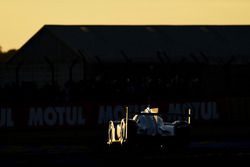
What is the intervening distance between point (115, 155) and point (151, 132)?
54.3 inches

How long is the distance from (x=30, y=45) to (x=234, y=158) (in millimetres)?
34043

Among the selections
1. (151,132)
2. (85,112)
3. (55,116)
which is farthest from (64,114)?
(151,132)

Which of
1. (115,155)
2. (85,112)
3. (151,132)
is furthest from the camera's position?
(85,112)

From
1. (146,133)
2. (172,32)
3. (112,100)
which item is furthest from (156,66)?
(146,133)

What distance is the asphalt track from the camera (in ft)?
→ 83.5

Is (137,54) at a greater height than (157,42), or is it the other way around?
(157,42)

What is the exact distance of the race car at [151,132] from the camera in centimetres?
2861

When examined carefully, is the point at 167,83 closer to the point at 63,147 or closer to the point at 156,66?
the point at 156,66

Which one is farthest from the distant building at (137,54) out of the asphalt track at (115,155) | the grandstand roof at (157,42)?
the asphalt track at (115,155)

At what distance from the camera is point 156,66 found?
46.0 metres

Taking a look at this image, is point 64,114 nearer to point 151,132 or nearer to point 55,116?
point 55,116

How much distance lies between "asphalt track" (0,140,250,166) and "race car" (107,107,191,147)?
1.08ft

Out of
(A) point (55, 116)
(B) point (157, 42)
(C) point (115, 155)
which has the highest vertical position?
(B) point (157, 42)

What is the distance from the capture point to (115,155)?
91.8ft
